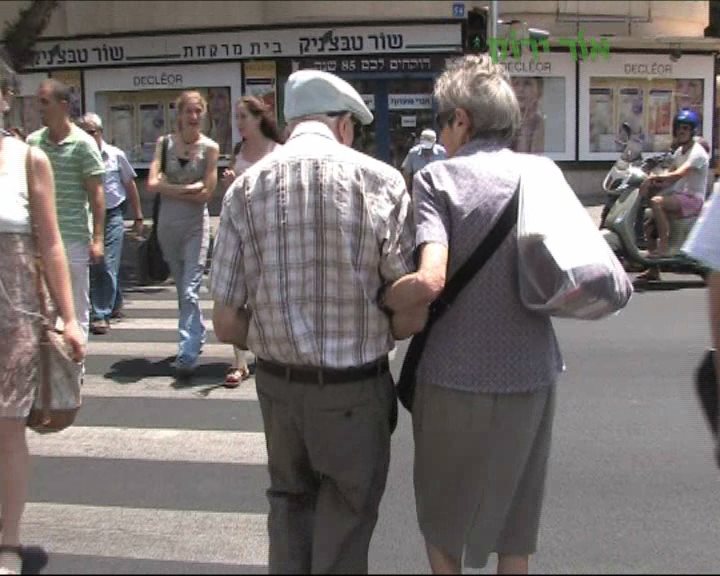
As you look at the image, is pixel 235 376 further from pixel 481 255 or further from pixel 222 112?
pixel 222 112

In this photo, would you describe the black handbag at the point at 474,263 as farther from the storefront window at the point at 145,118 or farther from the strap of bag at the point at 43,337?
the storefront window at the point at 145,118

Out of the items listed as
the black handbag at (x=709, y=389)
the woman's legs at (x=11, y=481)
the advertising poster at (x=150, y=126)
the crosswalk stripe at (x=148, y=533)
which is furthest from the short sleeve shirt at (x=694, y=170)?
the advertising poster at (x=150, y=126)

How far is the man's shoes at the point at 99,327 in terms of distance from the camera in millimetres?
8625

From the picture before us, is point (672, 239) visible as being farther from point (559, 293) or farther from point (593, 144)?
point (593, 144)

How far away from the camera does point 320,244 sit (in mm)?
2688

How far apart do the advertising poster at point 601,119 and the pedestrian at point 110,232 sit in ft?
48.7

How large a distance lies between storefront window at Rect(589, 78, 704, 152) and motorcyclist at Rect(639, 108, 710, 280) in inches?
467

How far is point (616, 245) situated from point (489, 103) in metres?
8.44

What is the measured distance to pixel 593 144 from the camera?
2211cm

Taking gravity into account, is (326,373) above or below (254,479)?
above

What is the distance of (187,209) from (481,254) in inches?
167

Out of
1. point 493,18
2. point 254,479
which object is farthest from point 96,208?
point 493,18

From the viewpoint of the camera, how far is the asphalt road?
3.78 metres

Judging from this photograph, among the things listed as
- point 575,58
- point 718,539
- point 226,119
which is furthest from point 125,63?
point 718,539
